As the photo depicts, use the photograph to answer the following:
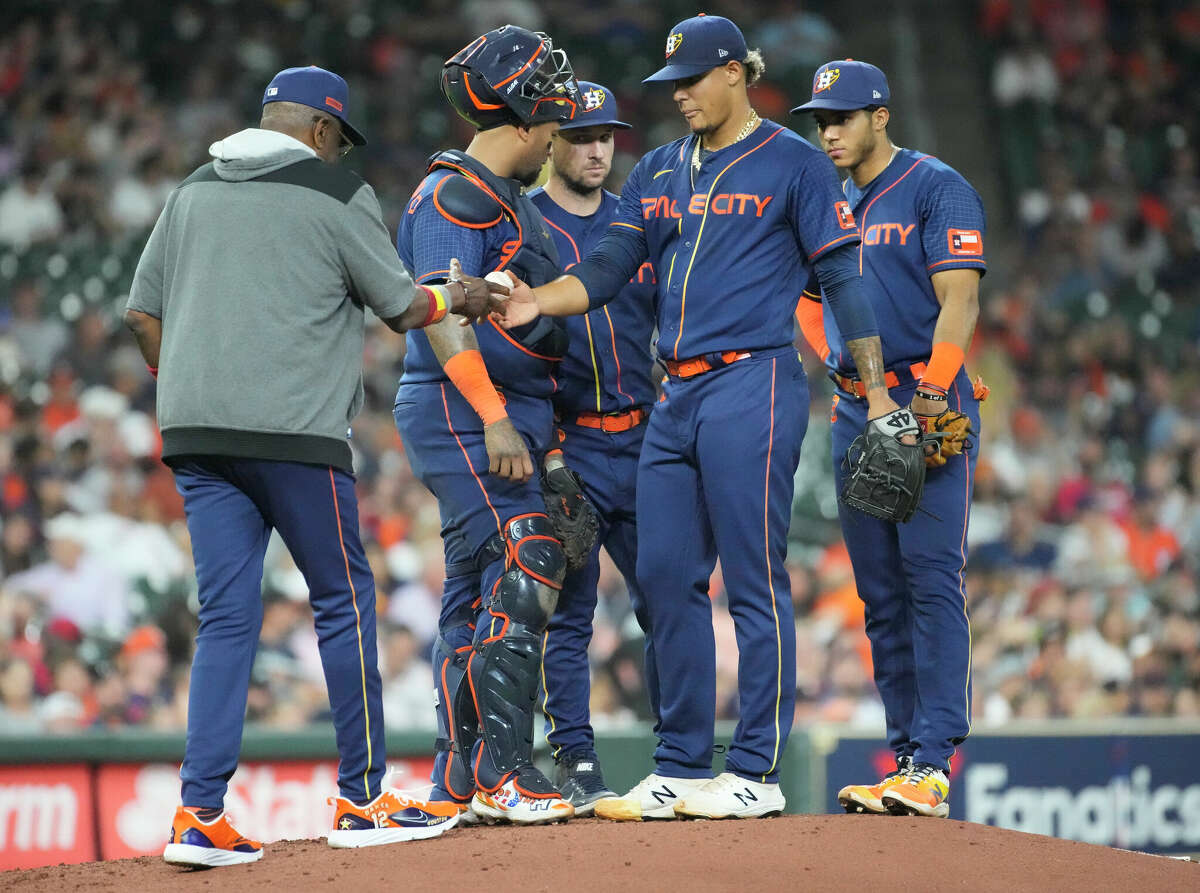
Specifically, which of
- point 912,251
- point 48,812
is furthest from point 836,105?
point 48,812

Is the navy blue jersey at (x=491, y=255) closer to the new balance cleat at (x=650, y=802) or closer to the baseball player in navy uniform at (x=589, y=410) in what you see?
the baseball player in navy uniform at (x=589, y=410)

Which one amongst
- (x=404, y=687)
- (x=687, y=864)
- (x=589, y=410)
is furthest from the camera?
(x=404, y=687)

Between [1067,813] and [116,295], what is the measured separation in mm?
8247

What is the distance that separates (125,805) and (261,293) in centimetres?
469

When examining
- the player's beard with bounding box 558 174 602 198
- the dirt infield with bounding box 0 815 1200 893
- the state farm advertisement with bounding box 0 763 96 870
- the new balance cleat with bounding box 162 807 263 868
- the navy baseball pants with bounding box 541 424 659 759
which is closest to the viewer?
the dirt infield with bounding box 0 815 1200 893

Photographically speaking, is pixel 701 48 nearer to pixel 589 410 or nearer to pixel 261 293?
pixel 589 410

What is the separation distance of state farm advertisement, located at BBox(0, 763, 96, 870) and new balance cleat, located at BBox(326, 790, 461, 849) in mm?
3952

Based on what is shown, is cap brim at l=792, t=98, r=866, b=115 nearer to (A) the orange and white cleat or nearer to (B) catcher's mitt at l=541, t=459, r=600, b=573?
(B) catcher's mitt at l=541, t=459, r=600, b=573

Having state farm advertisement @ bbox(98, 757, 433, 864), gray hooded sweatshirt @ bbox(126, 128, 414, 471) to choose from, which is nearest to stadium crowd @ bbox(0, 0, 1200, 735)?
state farm advertisement @ bbox(98, 757, 433, 864)

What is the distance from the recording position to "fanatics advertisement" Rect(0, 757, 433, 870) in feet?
25.7

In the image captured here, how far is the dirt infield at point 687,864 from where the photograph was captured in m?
3.93

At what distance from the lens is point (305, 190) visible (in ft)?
13.9

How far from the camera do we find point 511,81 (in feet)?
15.6

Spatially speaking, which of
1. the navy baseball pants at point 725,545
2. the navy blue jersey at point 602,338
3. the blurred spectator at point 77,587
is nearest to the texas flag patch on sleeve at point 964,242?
the navy baseball pants at point 725,545
